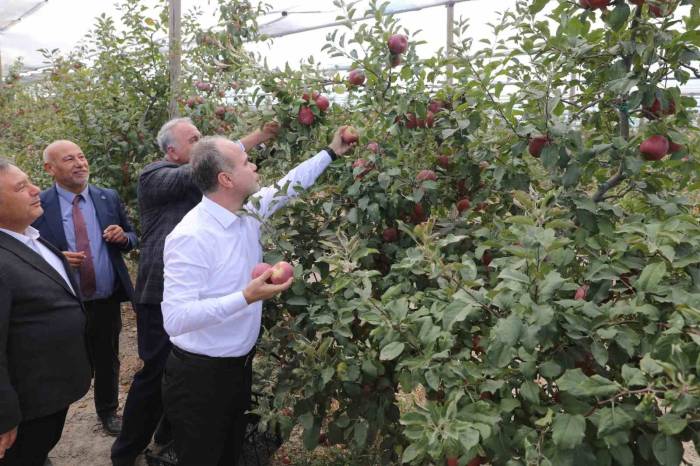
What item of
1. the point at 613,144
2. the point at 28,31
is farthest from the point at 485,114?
the point at 28,31

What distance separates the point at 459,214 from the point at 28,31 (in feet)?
42.8

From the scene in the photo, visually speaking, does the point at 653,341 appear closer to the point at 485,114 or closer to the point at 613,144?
the point at 613,144

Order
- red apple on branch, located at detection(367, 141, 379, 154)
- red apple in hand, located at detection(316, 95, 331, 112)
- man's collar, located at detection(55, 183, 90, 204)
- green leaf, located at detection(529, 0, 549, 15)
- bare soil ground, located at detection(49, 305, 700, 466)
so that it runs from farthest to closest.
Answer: man's collar, located at detection(55, 183, 90, 204) → bare soil ground, located at detection(49, 305, 700, 466) → red apple in hand, located at detection(316, 95, 331, 112) → red apple on branch, located at detection(367, 141, 379, 154) → green leaf, located at detection(529, 0, 549, 15)

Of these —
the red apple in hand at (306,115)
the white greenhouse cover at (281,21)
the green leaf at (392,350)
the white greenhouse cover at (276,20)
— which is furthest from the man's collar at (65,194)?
the white greenhouse cover at (281,21)

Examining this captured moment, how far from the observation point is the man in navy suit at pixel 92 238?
3.04 meters

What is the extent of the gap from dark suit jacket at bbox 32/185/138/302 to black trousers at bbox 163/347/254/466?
1164 mm

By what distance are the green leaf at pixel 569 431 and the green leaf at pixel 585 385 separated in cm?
6

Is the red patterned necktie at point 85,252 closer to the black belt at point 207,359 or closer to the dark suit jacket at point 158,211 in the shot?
the dark suit jacket at point 158,211

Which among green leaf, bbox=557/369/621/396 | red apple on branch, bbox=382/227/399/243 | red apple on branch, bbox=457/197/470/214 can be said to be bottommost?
red apple on branch, bbox=382/227/399/243

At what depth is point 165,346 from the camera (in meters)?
2.89

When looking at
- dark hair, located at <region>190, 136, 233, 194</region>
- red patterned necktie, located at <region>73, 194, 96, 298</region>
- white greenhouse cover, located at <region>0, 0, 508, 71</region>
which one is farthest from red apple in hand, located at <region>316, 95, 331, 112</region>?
white greenhouse cover, located at <region>0, 0, 508, 71</region>

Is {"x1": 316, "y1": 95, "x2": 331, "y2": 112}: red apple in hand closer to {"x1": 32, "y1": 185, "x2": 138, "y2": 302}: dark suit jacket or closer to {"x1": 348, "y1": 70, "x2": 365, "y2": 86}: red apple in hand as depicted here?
{"x1": 348, "y1": 70, "x2": 365, "y2": 86}: red apple in hand

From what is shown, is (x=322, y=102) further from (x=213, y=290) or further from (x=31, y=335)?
(x=31, y=335)

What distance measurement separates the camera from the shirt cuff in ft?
5.99
